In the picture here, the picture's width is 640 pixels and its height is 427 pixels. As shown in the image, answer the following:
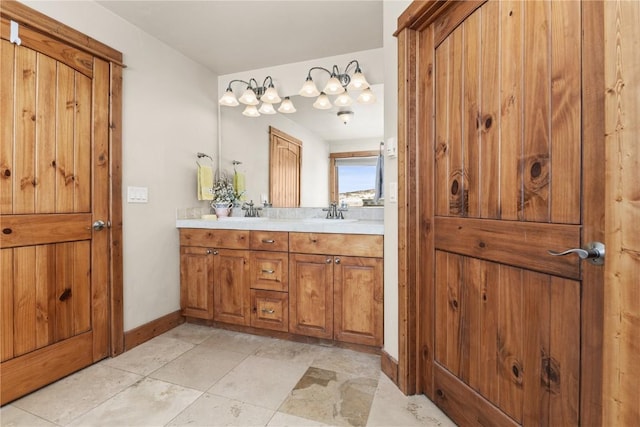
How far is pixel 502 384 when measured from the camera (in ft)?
4.08

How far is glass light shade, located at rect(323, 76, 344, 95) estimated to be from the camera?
260 cm

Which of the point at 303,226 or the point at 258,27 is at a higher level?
the point at 258,27

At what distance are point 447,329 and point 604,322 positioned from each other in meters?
0.76

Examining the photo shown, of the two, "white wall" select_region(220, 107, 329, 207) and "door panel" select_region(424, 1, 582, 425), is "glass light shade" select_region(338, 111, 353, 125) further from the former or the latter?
"door panel" select_region(424, 1, 582, 425)

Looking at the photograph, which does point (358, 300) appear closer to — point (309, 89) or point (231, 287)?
point (231, 287)

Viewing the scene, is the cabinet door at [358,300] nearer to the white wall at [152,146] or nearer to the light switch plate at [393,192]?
the light switch plate at [393,192]

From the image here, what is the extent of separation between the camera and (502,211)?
1223mm

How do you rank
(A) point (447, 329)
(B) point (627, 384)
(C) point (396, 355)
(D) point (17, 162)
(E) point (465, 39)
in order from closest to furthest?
(B) point (627, 384)
(E) point (465, 39)
(A) point (447, 329)
(D) point (17, 162)
(C) point (396, 355)

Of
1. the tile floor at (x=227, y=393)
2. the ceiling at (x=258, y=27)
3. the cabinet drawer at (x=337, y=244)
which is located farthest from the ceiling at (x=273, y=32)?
the tile floor at (x=227, y=393)

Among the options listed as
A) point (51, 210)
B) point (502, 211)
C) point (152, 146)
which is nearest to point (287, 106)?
point (152, 146)

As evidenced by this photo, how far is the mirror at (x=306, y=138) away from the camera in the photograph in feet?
8.75

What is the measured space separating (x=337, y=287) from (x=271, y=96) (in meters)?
1.80

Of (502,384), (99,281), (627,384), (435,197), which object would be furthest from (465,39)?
(99,281)

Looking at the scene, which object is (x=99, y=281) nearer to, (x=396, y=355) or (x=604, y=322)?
(x=396, y=355)
